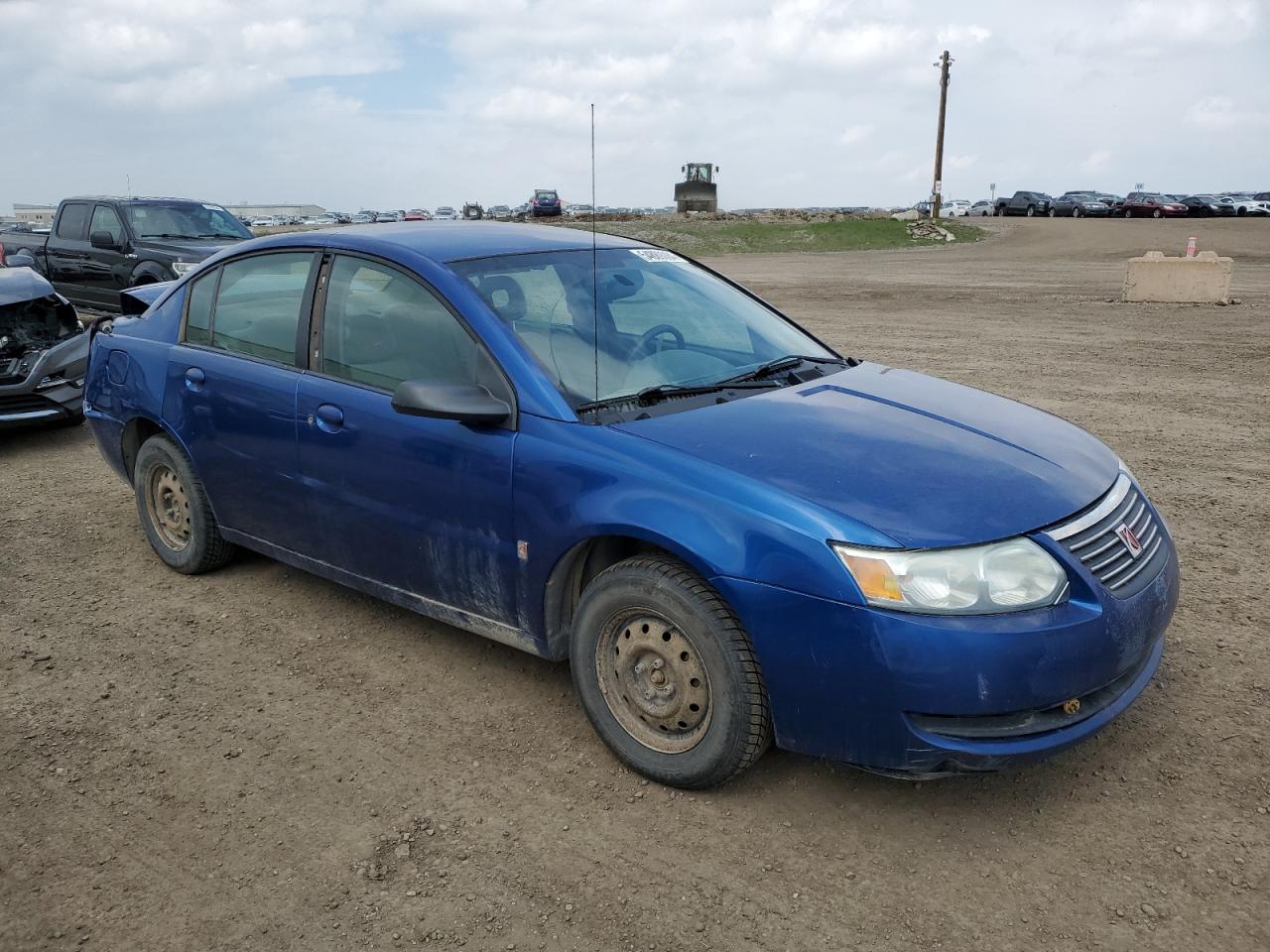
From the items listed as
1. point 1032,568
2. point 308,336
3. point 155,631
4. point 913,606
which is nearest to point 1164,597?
point 1032,568

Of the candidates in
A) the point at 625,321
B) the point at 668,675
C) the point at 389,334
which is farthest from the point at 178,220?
the point at 668,675

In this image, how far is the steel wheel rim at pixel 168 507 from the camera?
480cm

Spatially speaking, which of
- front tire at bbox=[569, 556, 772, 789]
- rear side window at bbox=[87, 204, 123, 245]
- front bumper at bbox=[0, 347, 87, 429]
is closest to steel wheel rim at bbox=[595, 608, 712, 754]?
front tire at bbox=[569, 556, 772, 789]

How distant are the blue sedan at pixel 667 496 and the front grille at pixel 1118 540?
12 millimetres

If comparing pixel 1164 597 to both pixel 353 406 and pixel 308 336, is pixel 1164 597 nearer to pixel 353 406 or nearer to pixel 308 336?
pixel 353 406

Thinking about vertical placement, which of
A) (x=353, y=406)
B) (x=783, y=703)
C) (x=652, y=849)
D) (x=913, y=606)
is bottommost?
(x=652, y=849)

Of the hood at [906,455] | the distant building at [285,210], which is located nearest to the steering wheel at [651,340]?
the hood at [906,455]

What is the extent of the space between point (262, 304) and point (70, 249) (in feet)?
35.2

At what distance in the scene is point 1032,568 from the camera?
9.02 ft

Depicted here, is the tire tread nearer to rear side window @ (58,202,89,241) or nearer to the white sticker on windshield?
the white sticker on windshield

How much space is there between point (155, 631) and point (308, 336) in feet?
4.71

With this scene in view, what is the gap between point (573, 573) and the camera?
334 cm

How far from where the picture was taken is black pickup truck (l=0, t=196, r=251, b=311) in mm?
12102

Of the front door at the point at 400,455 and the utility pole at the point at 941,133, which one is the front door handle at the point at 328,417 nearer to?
the front door at the point at 400,455
